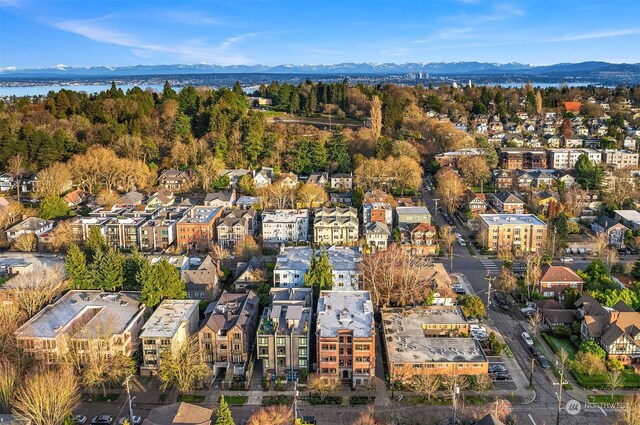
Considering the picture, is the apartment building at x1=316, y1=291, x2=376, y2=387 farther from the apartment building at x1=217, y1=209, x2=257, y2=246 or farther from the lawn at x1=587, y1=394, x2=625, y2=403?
the apartment building at x1=217, y1=209, x2=257, y2=246

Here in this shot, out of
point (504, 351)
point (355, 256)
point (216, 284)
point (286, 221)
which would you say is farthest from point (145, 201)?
A: point (504, 351)

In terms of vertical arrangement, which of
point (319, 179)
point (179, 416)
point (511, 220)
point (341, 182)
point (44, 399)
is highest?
point (319, 179)

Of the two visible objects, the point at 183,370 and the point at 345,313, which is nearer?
the point at 183,370

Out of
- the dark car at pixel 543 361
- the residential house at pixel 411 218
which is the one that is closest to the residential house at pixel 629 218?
the residential house at pixel 411 218

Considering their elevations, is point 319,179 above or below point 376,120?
below

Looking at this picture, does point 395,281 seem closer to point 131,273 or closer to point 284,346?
point 284,346

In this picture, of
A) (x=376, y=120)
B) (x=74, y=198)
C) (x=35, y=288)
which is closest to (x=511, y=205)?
(x=376, y=120)
